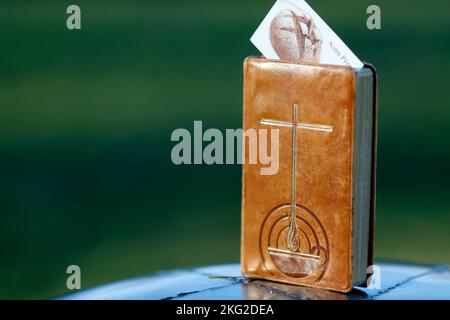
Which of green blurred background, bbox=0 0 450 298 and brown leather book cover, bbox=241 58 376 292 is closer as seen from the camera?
brown leather book cover, bbox=241 58 376 292

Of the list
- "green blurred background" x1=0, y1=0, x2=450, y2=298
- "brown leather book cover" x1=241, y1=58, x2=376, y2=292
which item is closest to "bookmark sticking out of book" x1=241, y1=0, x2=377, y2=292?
"brown leather book cover" x1=241, y1=58, x2=376, y2=292

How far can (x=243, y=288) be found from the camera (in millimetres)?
2611

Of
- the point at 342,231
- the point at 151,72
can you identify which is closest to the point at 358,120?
the point at 342,231

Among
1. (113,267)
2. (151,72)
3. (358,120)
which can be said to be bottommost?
(113,267)

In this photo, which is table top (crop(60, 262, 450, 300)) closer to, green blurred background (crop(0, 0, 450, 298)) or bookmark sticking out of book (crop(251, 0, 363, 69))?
bookmark sticking out of book (crop(251, 0, 363, 69))

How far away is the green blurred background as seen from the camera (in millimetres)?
7147

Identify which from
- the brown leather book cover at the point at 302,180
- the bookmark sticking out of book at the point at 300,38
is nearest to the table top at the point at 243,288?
the brown leather book cover at the point at 302,180

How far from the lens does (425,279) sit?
266 centimetres

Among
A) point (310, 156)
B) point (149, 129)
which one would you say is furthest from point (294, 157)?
point (149, 129)

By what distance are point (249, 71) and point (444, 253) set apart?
457 centimetres

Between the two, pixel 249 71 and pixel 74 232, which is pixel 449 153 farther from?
pixel 249 71

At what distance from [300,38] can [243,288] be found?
68cm

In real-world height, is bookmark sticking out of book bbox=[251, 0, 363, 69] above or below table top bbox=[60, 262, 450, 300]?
above

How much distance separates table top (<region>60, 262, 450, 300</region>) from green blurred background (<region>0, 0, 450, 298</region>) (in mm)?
3596
